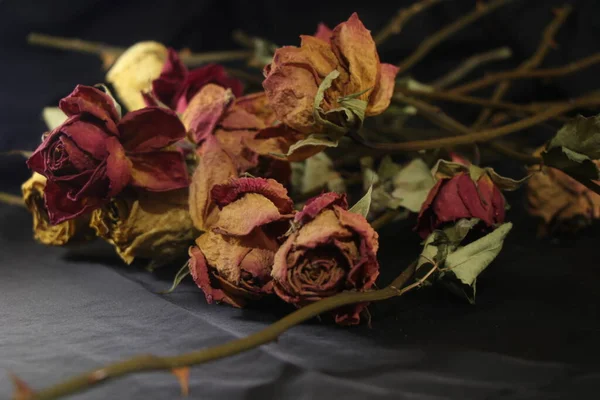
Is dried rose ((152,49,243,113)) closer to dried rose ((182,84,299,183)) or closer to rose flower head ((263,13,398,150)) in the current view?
dried rose ((182,84,299,183))

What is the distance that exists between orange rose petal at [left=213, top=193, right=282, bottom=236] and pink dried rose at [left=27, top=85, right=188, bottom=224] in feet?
0.28

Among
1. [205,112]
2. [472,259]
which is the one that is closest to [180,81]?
[205,112]

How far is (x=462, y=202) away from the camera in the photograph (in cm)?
50

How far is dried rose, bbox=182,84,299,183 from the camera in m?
0.53

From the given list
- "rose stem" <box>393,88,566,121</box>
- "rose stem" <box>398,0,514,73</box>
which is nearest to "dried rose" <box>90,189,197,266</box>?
"rose stem" <box>393,88,566,121</box>

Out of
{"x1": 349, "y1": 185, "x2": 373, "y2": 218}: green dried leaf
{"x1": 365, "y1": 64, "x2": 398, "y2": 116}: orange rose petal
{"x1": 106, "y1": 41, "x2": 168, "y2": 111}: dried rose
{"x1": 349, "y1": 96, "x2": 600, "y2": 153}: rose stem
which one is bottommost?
{"x1": 349, "y1": 185, "x2": 373, "y2": 218}: green dried leaf

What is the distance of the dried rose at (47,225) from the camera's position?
0.60m

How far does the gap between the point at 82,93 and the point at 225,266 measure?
0.52 feet

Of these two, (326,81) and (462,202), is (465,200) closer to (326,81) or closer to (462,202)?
(462,202)

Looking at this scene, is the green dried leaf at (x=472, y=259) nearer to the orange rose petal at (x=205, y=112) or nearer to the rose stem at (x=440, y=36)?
the orange rose petal at (x=205, y=112)

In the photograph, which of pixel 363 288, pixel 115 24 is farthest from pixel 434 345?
pixel 115 24

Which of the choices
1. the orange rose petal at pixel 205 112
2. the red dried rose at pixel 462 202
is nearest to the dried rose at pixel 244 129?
the orange rose petal at pixel 205 112

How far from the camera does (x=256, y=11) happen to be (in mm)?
1179

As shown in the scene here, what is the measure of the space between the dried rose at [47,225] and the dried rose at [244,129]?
13 centimetres
